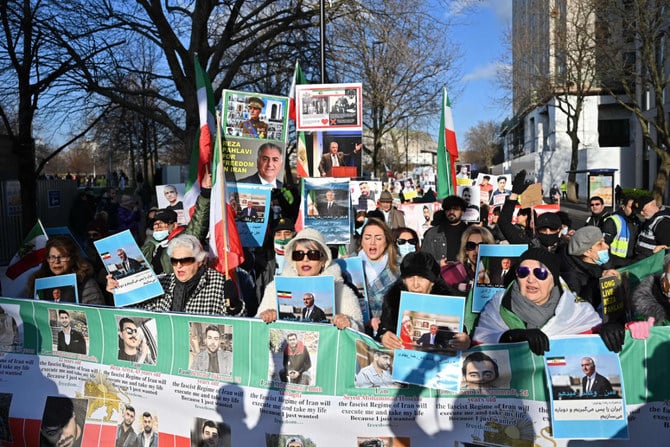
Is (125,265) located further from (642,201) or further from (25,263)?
(642,201)

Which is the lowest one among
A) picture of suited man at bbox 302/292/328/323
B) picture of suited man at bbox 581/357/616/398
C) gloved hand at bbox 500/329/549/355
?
picture of suited man at bbox 581/357/616/398

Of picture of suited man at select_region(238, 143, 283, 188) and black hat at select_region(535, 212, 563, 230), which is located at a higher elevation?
picture of suited man at select_region(238, 143, 283, 188)

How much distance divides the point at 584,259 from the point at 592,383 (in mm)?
2108

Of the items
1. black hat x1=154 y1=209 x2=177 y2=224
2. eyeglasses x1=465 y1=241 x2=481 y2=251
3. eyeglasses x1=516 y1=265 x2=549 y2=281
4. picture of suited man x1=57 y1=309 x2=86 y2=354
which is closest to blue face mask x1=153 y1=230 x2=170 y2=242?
black hat x1=154 y1=209 x2=177 y2=224

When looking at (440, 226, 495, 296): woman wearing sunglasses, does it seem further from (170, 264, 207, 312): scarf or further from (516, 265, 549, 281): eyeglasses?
(170, 264, 207, 312): scarf

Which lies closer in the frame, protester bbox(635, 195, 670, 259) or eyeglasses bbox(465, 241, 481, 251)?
eyeglasses bbox(465, 241, 481, 251)

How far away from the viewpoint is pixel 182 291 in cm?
466

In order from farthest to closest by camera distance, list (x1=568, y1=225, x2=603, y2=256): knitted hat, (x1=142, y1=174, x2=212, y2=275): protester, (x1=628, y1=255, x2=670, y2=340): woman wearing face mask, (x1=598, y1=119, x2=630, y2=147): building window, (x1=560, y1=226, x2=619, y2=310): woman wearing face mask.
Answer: (x1=598, y1=119, x2=630, y2=147): building window
(x1=142, y1=174, x2=212, y2=275): protester
(x1=568, y1=225, x2=603, y2=256): knitted hat
(x1=560, y1=226, x2=619, y2=310): woman wearing face mask
(x1=628, y1=255, x2=670, y2=340): woman wearing face mask

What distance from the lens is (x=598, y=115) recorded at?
5531 cm

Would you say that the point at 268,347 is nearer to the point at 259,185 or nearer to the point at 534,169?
the point at 259,185

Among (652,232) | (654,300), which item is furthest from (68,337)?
(652,232)

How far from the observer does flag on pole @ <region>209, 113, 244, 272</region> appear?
572 cm

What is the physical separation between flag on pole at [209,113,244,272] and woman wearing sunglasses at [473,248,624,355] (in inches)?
102

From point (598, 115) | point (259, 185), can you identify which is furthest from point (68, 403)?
point (598, 115)
